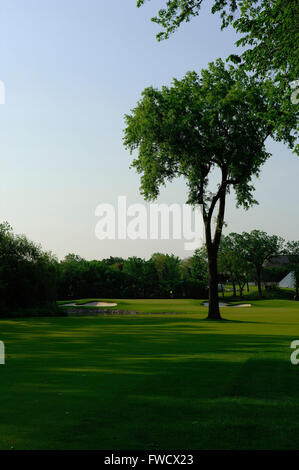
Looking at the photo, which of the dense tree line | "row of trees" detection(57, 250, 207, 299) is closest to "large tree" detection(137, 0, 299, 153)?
the dense tree line

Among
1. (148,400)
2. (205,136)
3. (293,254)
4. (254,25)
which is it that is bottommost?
(148,400)

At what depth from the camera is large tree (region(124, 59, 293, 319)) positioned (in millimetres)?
32094

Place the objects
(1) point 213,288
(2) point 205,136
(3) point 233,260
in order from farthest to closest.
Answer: (3) point 233,260
(1) point 213,288
(2) point 205,136

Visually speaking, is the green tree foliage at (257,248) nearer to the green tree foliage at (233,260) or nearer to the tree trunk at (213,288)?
the green tree foliage at (233,260)

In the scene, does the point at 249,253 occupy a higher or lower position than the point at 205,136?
lower

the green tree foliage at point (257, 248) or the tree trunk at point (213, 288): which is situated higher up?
the green tree foliage at point (257, 248)

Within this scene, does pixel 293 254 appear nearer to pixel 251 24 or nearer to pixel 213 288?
pixel 213 288

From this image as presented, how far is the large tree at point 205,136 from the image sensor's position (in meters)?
32.1

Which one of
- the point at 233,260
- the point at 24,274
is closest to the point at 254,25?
the point at 24,274

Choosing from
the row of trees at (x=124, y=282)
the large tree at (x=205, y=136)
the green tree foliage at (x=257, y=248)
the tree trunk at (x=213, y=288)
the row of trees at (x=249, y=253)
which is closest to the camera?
the large tree at (x=205, y=136)

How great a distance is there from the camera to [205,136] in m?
32.8

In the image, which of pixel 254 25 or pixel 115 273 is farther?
pixel 115 273

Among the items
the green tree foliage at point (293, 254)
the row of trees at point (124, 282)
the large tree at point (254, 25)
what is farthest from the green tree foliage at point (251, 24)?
the green tree foliage at point (293, 254)

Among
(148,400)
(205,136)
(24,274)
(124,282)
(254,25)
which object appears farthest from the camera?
(124,282)
